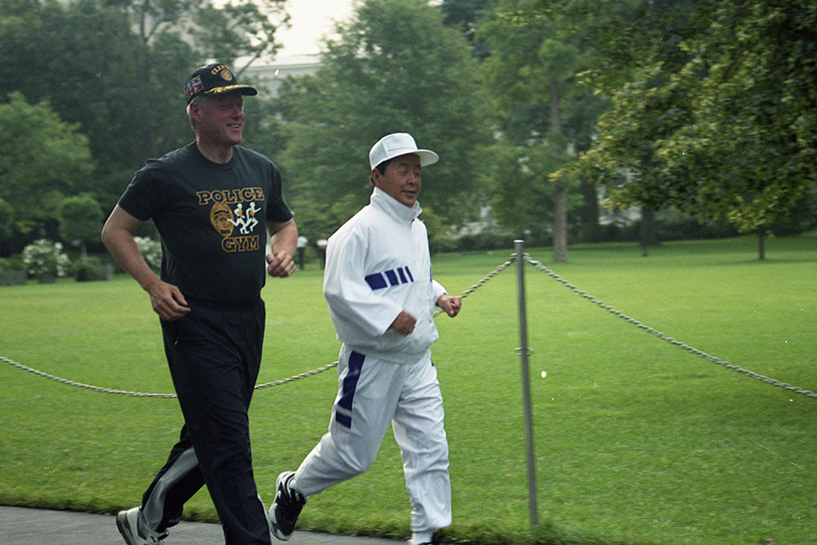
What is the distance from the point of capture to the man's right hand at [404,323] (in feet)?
12.5

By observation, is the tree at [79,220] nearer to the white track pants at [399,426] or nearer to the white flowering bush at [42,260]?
the white flowering bush at [42,260]

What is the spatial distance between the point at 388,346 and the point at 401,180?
2.48 ft

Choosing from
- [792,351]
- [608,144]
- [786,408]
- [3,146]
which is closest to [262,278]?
[608,144]

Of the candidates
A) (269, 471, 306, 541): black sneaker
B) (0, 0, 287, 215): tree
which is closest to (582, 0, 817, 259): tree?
(269, 471, 306, 541): black sneaker

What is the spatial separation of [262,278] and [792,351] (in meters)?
9.04

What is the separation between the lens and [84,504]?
16.8ft

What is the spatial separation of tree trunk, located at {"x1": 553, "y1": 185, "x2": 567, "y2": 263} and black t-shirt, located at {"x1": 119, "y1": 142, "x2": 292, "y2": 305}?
41.1 metres

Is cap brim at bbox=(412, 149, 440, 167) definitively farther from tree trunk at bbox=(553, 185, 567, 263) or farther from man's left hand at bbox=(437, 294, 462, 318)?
tree trunk at bbox=(553, 185, 567, 263)

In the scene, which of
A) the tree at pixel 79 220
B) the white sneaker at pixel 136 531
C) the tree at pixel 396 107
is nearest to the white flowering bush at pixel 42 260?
the tree at pixel 79 220

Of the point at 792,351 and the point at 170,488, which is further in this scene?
the point at 792,351

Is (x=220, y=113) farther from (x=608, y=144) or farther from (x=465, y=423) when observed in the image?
(x=608, y=144)

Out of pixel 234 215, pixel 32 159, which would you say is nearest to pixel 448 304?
pixel 234 215

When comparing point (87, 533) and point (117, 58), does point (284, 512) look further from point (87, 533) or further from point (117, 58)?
point (117, 58)

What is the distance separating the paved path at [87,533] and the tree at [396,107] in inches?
1555
